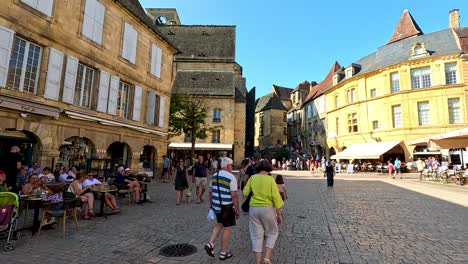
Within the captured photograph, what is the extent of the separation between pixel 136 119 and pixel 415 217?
41.7ft

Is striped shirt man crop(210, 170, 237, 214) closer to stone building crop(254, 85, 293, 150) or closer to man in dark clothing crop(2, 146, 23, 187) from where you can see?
man in dark clothing crop(2, 146, 23, 187)

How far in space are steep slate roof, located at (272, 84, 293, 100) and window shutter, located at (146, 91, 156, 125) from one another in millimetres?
47085

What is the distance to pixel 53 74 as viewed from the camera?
9.65 meters

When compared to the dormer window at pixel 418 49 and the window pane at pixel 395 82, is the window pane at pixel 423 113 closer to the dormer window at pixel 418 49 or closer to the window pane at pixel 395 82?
the window pane at pixel 395 82

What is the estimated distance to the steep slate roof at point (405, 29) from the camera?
28969mm

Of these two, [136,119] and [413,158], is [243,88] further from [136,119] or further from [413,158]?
[136,119]

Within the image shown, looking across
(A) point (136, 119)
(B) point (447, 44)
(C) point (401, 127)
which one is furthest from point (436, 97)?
(A) point (136, 119)

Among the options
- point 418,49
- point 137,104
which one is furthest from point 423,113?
point 137,104

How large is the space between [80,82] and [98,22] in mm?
2850

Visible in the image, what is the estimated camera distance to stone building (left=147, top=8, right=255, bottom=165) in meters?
31.1

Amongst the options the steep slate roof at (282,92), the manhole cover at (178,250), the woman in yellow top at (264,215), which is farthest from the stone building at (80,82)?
the steep slate roof at (282,92)

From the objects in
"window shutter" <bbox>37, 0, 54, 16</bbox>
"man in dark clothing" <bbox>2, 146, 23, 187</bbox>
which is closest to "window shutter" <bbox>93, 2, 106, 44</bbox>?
"window shutter" <bbox>37, 0, 54, 16</bbox>

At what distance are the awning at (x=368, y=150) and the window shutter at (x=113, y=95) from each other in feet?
73.2

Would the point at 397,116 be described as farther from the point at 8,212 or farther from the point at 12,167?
the point at 8,212
